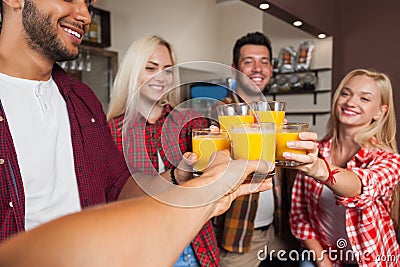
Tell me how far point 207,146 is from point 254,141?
4.8 inches

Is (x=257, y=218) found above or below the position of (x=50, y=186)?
below

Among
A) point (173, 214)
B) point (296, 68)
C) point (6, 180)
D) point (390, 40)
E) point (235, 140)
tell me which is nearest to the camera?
point (173, 214)

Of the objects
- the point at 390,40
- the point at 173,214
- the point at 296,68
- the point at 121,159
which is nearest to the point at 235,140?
the point at 173,214

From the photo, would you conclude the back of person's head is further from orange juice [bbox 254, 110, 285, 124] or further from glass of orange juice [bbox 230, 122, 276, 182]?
glass of orange juice [bbox 230, 122, 276, 182]

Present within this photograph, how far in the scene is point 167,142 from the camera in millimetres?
969

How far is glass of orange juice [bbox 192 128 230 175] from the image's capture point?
885mm

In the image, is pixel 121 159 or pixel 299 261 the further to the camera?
pixel 299 261

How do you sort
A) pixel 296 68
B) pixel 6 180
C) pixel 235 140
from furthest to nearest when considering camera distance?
pixel 296 68 < pixel 6 180 < pixel 235 140

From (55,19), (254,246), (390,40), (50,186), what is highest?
(390,40)

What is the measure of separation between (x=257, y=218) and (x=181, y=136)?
114cm

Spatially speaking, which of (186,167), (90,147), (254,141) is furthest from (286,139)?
(90,147)

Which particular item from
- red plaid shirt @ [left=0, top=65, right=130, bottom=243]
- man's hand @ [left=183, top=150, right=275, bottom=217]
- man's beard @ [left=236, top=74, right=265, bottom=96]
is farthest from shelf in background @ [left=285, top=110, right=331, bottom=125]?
man's hand @ [left=183, top=150, right=275, bottom=217]

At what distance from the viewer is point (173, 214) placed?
0.36m

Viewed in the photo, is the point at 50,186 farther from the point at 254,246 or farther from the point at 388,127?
the point at 388,127
